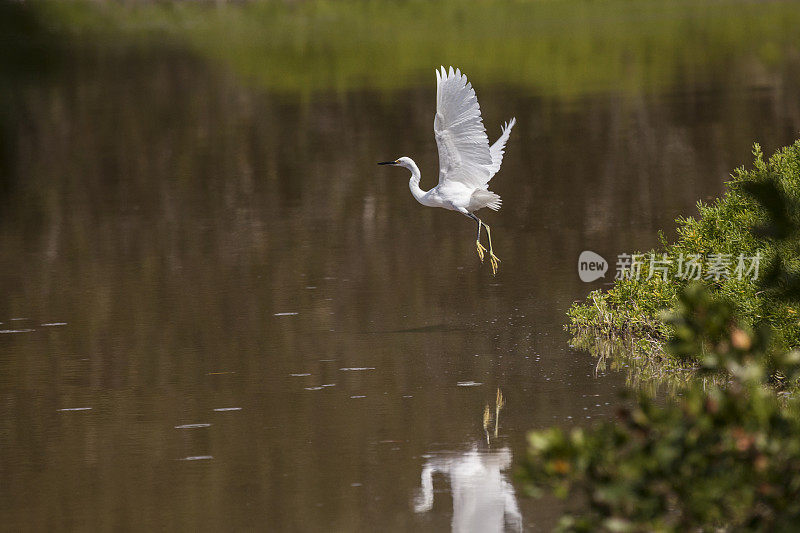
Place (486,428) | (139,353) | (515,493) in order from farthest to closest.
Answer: (139,353) → (486,428) → (515,493)

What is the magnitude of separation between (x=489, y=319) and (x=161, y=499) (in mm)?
4195

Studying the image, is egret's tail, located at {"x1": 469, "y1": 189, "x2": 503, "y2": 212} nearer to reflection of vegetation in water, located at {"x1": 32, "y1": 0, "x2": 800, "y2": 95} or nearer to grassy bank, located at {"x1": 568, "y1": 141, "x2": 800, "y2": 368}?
grassy bank, located at {"x1": 568, "y1": 141, "x2": 800, "y2": 368}

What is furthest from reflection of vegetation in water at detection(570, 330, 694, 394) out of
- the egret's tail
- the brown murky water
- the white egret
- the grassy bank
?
the egret's tail

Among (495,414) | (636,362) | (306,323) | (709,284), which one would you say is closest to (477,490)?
(495,414)

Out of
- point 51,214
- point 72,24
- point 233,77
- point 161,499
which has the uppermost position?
point 72,24

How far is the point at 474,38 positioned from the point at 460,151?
40.1 meters

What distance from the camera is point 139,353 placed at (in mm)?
10812

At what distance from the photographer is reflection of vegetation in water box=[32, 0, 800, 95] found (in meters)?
37.3

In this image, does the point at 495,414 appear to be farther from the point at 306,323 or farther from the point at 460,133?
the point at 460,133

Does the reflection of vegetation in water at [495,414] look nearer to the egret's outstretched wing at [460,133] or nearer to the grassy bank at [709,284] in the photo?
the grassy bank at [709,284]

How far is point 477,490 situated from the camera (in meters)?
7.33

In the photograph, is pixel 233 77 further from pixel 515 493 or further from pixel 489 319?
pixel 515 493

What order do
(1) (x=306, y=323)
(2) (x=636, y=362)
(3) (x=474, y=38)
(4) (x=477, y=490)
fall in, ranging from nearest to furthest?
(4) (x=477, y=490), (2) (x=636, y=362), (1) (x=306, y=323), (3) (x=474, y=38)

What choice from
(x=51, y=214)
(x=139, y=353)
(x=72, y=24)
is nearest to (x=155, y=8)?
(x=72, y=24)
